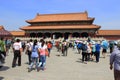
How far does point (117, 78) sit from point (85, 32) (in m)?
49.4

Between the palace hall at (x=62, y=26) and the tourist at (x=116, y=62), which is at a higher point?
the palace hall at (x=62, y=26)

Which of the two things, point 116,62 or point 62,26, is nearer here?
point 116,62

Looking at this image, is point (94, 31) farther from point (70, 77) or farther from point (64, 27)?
point (70, 77)

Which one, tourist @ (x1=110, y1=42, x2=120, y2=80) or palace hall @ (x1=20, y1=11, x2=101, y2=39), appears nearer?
tourist @ (x1=110, y1=42, x2=120, y2=80)

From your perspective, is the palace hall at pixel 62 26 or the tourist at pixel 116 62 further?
the palace hall at pixel 62 26

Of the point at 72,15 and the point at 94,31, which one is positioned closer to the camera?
the point at 94,31

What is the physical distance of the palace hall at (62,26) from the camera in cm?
5553

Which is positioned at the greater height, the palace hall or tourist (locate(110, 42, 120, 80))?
the palace hall

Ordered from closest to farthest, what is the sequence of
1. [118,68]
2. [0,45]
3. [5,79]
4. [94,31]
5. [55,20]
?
[118,68], [5,79], [0,45], [94,31], [55,20]

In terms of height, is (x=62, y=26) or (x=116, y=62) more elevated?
(x=62, y=26)

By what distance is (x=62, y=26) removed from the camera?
57.4 meters

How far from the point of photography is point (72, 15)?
60531mm

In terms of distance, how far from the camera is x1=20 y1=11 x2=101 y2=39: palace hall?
55.5 meters

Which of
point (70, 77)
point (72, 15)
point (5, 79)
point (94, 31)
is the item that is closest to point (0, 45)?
point (5, 79)
